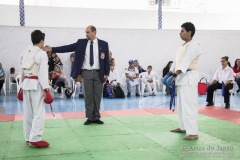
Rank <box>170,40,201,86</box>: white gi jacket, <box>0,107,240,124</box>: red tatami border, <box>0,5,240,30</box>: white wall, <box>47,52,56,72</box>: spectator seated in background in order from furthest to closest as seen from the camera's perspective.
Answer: <box>0,5,240,30</box>: white wall < <box>47,52,56,72</box>: spectator seated in background < <box>0,107,240,124</box>: red tatami border < <box>170,40,201,86</box>: white gi jacket

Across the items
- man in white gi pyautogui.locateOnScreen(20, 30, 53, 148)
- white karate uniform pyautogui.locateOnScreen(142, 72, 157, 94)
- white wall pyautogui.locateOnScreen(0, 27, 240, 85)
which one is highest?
white wall pyautogui.locateOnScreen(0, 27, 240, 85)

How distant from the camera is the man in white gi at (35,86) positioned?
3.82 meters

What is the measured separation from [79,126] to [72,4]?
7.88 m

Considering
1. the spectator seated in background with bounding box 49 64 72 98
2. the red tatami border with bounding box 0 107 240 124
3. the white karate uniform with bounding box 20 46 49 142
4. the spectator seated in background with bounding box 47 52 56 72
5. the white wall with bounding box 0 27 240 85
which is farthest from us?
the white wall with bounding box 0 27 240 85

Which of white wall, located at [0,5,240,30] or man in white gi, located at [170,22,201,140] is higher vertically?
white wall, located at [0,5,240,30]

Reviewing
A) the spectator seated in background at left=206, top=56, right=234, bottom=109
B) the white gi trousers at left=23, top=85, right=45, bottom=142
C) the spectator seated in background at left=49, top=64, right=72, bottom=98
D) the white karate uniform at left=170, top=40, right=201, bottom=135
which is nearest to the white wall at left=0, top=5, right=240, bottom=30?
the spectator seated in background at left=49, top=64, right=72, bottom=98

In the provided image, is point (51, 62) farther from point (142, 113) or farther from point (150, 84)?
point (142, 113)

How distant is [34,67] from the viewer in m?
3.86

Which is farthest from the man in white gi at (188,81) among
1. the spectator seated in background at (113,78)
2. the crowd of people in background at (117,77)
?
the spectator seated in background at (113,78)

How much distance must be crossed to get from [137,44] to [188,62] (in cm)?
820

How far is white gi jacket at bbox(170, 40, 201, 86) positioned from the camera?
427 cm

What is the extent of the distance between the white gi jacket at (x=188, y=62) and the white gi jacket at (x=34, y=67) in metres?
1.91

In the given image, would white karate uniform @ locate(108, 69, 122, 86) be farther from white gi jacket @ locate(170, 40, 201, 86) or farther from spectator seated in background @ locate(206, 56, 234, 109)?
white gi jacket @ locate(170, 40, 201, 86)

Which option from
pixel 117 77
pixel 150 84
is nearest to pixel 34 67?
pixel 117 77
